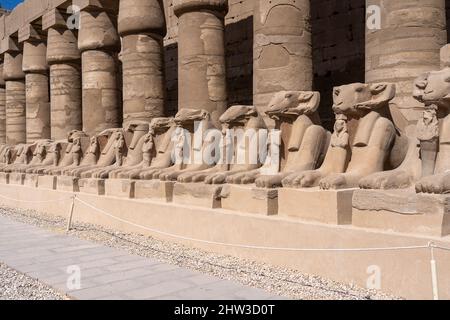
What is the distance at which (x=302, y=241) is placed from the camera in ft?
16.3

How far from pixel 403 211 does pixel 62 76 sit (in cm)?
1329

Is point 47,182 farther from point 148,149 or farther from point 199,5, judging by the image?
point 199,5

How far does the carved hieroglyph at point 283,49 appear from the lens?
7.93 m

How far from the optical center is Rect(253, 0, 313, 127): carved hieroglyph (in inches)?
312

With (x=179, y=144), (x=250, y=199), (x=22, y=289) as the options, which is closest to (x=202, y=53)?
(x=179, y=144)

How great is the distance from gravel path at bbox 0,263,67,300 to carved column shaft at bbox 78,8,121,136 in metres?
8.51

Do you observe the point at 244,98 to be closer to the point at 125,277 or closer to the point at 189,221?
the point at 189,221

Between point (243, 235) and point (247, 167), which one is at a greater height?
point (247, 167)

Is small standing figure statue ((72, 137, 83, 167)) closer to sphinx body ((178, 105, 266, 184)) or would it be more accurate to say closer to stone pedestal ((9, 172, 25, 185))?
stone pedestal ((9, 172, 25, 185))

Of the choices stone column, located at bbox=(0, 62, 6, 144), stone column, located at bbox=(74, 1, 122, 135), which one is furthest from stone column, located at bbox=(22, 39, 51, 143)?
stone column, located at bbox=(74, 1, 122, 135)

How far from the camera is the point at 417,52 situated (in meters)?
6.78

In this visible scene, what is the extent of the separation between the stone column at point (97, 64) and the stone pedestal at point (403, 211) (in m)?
9.86

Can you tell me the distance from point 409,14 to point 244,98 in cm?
887
